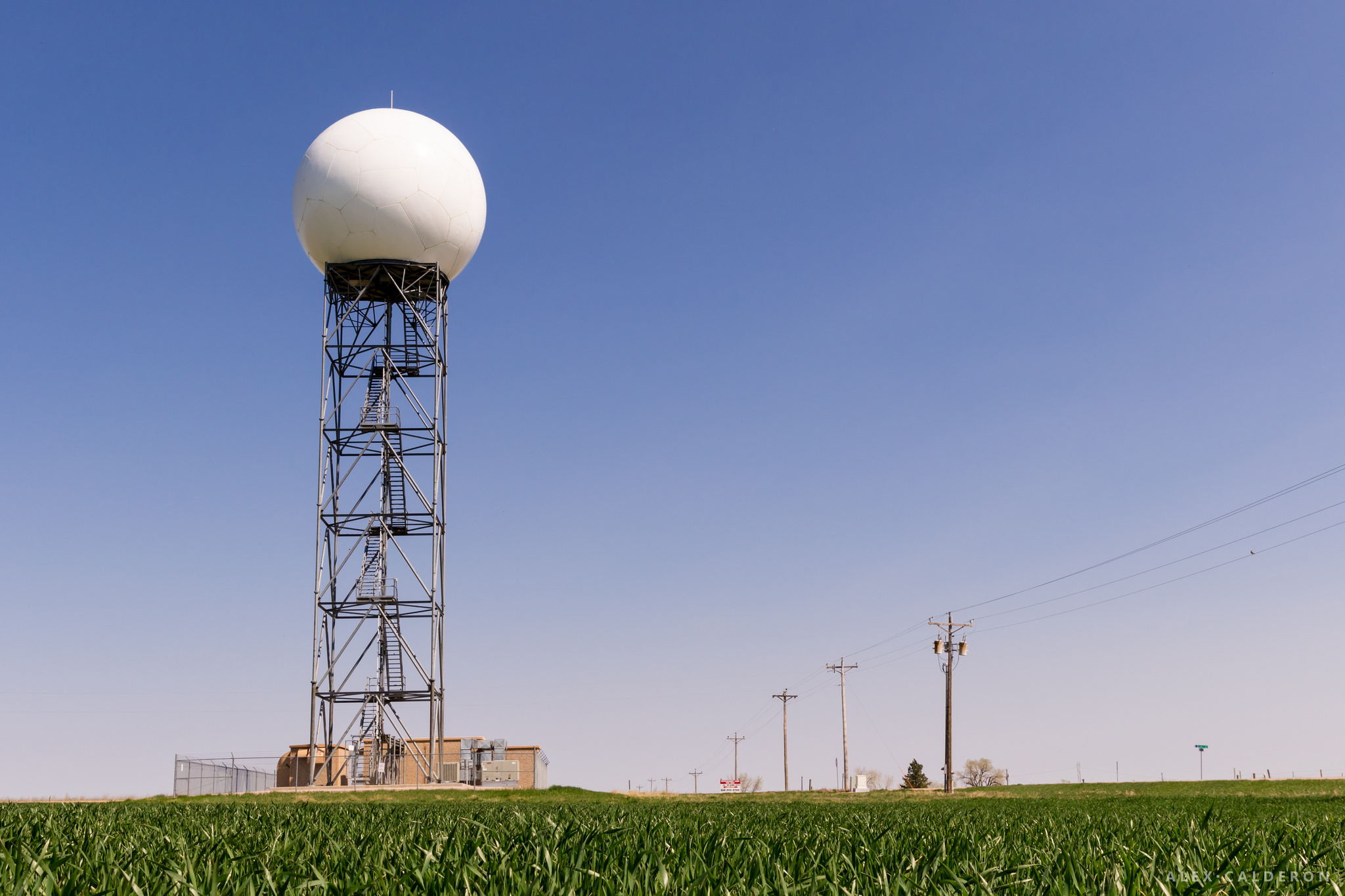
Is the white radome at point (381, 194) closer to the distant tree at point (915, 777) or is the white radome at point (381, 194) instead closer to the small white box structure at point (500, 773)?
the small white box structure at point (500, 773)

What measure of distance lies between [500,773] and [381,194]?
22899mm

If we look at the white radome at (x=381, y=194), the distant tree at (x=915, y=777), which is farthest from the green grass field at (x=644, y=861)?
the distant tree at (x=915, y=777)

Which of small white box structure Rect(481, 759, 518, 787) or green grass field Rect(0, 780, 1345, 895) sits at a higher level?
green grass field Rect(0, 780, 1345, 895)

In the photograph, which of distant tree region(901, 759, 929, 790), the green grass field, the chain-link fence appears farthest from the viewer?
distant tree region(901, 759, 929, 790)

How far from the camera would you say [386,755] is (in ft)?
115

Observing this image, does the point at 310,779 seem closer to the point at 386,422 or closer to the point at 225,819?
the point at 386,422

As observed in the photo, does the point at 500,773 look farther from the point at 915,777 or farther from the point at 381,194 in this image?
the point at 915,777

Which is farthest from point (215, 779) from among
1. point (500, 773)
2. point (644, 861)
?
point (644, 861)

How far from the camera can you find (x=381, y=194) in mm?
35344

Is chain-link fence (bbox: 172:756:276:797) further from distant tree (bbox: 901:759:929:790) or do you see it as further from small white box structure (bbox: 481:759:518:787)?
distant tree (bbox: 901:759:929:790)

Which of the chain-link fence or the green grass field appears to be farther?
the chain-link fence

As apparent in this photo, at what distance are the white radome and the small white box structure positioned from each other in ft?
65.4

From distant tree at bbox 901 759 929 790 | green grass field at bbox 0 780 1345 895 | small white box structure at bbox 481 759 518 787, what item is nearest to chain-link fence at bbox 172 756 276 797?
small white box structure at bbox 481 759 518 787

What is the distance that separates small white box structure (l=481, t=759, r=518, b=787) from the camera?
40.5 m
